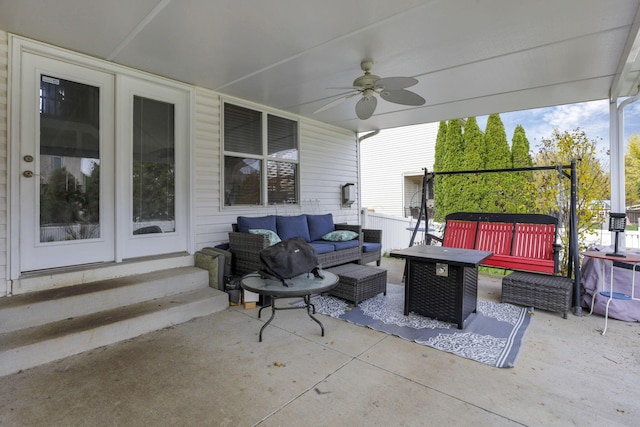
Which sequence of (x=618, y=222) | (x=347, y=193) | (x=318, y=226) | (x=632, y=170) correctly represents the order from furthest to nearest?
(x=347, y=193) → (x=318, y=226) → (x=632, y=170) → (x=618, y=222)

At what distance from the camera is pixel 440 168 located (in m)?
9.27

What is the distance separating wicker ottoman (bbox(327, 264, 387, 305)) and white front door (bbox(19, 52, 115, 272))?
8.67 ft

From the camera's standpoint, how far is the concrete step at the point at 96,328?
2305 mm

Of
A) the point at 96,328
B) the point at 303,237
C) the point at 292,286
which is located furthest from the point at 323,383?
Result: the point at 303,237

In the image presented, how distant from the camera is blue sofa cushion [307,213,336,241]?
522cm

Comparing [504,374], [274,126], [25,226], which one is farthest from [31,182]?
[504,374]

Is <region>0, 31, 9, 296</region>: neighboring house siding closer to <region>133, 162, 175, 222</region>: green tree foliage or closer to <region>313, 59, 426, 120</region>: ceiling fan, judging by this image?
<region>133, 162, 175, 222</region>: green tree foliage

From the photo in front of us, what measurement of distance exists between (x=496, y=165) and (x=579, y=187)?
3.35 metres

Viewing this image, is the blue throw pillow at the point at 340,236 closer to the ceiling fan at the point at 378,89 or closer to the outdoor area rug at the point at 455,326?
the outdoor area rug at the point at 455,326

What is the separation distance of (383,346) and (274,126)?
395 centimetres

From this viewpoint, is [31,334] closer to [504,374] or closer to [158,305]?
[158,305]

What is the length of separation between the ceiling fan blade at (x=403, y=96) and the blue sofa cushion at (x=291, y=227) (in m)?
2.29

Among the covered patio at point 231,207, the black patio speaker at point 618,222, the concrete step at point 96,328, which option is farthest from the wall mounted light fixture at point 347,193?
the black patio speaker at point 618,222

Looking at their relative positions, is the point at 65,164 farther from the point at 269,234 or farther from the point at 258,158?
the point at 258,158
